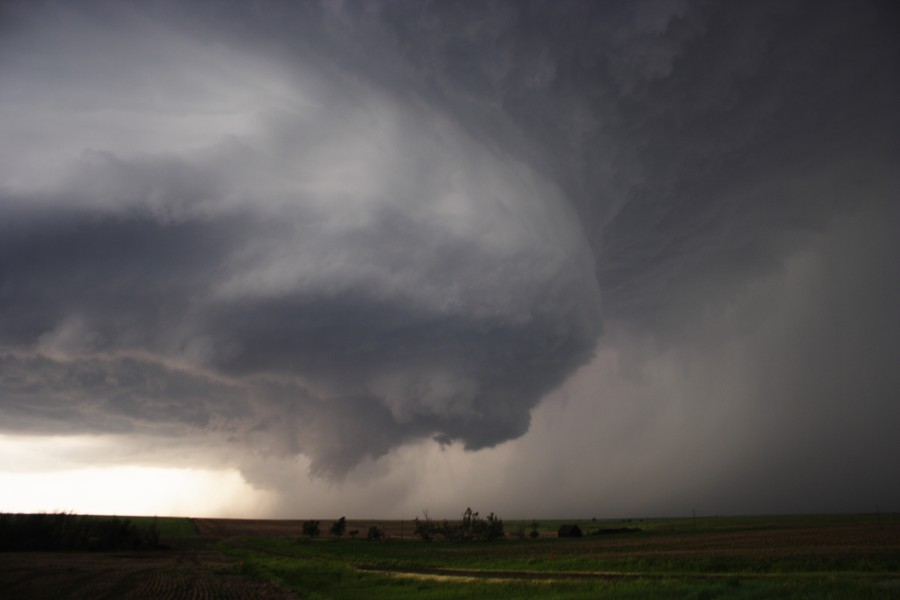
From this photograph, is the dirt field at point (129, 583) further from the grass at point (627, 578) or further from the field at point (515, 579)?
the grass at point (627, 578)

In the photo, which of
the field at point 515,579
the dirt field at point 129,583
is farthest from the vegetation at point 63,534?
the field at point 515,579

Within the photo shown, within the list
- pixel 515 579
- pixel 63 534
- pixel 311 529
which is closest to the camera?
pixel 515 579

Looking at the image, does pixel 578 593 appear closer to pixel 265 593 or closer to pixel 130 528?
pixel 265 593

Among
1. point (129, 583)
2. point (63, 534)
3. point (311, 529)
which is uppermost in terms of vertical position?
point (63, 534)

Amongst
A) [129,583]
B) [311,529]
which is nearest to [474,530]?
[311,529]

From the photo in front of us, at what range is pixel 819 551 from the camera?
63844 mm

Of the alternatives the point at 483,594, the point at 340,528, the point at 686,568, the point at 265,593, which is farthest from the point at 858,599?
the point at 340,528

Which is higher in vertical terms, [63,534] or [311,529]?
[63,534]

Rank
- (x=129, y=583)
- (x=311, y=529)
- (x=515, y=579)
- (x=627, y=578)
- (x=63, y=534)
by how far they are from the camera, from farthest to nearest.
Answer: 1. (x=311, y=529)
2. (x=63, y=534)
3. (x=129, y=583)
4. (x=515, y=579)
5. (x=627, y=578)

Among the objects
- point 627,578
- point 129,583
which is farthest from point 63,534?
point 627,578

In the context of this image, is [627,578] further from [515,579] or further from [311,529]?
[311,529]

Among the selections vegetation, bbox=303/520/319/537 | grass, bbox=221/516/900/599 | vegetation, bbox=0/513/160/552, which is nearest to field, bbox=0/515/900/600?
grass, bbox=221/516/900/599

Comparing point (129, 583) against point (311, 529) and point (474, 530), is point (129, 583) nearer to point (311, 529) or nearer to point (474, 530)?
point (474, 530)

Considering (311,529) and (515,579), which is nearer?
(515,579)
